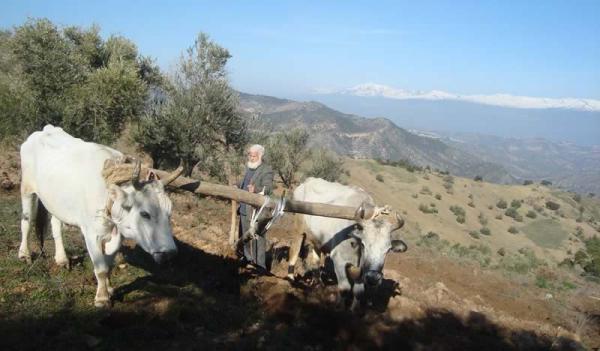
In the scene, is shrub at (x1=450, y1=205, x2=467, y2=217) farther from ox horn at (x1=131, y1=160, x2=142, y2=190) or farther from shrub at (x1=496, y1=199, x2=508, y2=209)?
ox horn at (x1=131, y1=160, x2=142, y2=190)

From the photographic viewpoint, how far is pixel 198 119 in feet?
74.2

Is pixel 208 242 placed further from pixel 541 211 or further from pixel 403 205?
pixel 541 211

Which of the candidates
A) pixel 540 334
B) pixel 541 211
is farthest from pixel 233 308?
pixel 541 211

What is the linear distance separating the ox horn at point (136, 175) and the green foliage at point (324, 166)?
2780 centimetres

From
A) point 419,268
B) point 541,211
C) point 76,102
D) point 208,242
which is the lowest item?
point 541,211

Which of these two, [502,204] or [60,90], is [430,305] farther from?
[502,204]

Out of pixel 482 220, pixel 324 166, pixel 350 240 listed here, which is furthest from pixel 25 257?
pixel 482 220

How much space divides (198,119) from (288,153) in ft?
30.8

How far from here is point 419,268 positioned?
1464 cm

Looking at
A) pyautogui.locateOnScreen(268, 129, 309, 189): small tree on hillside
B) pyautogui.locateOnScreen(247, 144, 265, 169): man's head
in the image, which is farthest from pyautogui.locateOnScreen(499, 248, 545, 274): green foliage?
pyautogui.locateOnScreen(247, 144, 265, 169): man's head

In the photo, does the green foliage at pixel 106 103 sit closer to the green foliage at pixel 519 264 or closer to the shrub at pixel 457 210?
the green foliage at pixel 519 264

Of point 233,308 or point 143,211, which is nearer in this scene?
point 143,211

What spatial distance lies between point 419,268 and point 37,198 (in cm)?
1153

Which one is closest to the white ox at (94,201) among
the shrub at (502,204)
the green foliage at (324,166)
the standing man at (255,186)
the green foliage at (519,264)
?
the standing man at (255,186)
